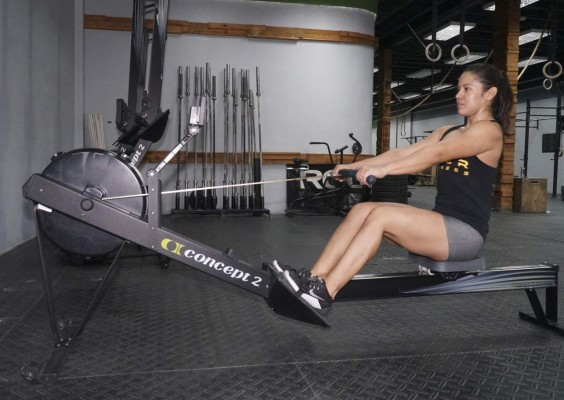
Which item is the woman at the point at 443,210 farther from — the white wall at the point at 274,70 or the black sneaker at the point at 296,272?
the white wall at the point at 274,70

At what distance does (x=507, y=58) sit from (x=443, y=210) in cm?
624

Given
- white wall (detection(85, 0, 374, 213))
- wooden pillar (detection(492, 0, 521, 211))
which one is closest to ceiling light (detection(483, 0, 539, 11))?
wooden pillar (detection(492, 0, 521, 211))

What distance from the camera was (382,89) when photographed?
1219 centimetres

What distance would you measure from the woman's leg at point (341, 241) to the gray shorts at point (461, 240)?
0.23 meters

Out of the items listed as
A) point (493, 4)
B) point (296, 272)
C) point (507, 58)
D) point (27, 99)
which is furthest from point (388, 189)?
point (296, 272)

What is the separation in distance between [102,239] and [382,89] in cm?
1030

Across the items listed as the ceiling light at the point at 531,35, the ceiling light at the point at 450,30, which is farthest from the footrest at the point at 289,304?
the ceiling light at the point at 531,35

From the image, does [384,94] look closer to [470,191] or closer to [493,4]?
[493,4]

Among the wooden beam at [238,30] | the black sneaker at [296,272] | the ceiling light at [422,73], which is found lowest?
the black sneaker at [296,272]

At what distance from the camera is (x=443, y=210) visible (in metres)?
1.97

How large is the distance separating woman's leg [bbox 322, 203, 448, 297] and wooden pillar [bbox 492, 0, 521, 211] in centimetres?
596

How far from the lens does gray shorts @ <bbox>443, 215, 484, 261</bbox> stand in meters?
1.85

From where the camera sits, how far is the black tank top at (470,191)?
1921 millimetres

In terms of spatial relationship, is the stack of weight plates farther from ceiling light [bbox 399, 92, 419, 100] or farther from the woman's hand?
ceiling light [bbox 399, 92, 419, 100]
